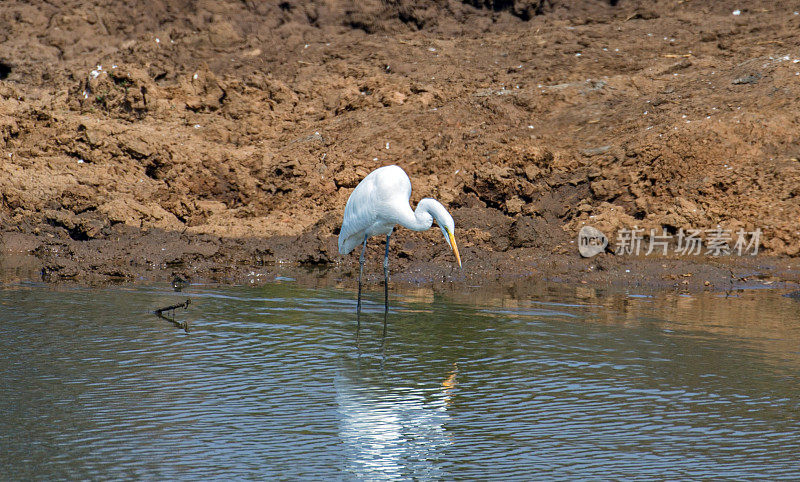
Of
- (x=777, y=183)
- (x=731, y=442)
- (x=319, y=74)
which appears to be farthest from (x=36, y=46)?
(x=731, y=442)

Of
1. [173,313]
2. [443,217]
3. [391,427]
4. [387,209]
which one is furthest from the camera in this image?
[387,209]

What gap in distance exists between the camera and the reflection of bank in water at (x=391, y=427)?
4.21 metres

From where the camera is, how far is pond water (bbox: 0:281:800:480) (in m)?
4.26

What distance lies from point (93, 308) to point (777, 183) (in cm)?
872

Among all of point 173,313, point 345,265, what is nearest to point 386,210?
point 173,313

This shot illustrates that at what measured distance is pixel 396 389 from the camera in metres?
5.60

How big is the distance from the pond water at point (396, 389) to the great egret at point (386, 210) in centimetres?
78

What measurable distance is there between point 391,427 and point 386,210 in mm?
3864

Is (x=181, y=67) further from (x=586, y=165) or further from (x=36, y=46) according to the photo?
(x=586, y=165)

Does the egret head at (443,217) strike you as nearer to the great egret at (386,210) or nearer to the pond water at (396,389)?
the great egret at (386,210)

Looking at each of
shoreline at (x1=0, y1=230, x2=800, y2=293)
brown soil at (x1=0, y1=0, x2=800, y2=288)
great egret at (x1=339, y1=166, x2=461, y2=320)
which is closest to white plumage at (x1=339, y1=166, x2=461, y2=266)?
great egret at (x1=339, y1=166, x2=461, y2=320)

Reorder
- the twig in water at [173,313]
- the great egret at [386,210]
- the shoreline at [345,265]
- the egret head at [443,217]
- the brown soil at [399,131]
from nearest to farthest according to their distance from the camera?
1. the twig in water at [173,313]
2. the egret head at [443,217]
3. the great egret at [386,210]
4. the shoreline at [345,265]
5. the brown soil at [399,131]

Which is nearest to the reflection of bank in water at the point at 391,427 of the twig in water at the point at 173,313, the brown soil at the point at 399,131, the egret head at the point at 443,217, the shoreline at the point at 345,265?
the twig in water at the point at 173,313

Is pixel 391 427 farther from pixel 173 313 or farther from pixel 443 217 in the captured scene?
pixel 173 313
